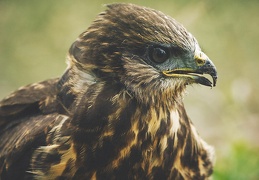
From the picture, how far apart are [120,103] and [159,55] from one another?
0.34m

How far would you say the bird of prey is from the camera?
361 centimetres

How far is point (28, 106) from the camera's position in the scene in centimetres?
409

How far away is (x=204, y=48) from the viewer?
612 centimetres

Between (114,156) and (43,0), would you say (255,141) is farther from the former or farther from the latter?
(43,0)

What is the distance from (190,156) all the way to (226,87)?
114 inches

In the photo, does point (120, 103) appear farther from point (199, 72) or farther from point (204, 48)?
point (204, 48)

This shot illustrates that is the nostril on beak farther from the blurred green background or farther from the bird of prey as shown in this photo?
the blurred green background

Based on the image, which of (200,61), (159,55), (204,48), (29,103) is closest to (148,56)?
(159,55)

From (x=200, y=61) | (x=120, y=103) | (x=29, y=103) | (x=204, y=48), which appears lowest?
(x=29, y=103)

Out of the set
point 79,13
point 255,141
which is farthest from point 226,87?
point 79,13

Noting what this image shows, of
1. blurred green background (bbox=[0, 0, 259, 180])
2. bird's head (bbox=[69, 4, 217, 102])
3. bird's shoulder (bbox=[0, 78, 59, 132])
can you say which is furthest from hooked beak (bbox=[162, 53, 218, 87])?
blurred green background (bbox=[0, 0, 259, 180])

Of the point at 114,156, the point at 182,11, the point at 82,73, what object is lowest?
the point at 114,156

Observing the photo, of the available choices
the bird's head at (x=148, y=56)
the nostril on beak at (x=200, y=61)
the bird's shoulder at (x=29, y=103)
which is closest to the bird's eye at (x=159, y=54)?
the bird's head at (x=148, y=56)

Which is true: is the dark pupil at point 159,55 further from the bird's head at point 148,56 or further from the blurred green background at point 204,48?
the blurred green background at point 204,48
